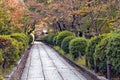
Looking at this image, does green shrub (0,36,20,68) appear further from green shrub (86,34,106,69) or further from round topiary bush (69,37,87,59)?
round topiary bush (69,37,87,59)

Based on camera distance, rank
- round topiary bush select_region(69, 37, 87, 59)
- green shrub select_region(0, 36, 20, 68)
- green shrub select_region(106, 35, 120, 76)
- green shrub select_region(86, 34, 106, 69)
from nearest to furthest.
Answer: green shrub select_region(106, 35, 120, 76) < green shrub select_region(0, 36, 20, 68) < green shrub select_region(86, 34, 106, 69) < round topiary bush select_region(69, 37, 87, 59)

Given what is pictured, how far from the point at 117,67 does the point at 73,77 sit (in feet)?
15.6

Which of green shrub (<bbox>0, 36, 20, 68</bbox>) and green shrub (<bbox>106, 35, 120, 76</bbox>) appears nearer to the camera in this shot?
green shrub (<bbox>106, 35, 120, 76</bbox>)

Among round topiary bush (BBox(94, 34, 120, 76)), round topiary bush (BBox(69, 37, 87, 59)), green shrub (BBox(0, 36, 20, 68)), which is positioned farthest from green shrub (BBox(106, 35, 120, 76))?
round topiary bush (BBox(69, 37, 87, 59))

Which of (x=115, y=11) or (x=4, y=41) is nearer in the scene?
(x=4, y=41)

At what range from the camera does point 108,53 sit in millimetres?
9992

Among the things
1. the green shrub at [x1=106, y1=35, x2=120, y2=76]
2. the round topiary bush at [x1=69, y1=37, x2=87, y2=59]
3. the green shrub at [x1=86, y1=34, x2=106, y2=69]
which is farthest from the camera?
the round topiary bush at [x1=69, y1=37, x2=87, y2=59]

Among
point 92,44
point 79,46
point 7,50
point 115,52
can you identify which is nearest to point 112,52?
point 115,52

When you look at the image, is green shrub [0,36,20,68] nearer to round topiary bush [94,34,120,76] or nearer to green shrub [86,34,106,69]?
green shrub [86,34,106,69]

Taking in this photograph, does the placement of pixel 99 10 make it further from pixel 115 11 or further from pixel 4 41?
pixel 4 41

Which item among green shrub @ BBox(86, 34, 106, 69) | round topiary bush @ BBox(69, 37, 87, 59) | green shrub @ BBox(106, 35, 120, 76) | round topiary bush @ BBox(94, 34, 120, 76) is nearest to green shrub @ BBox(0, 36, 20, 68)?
green shrub @ BBox(86, 34, 106, 69)

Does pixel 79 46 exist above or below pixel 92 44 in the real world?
below

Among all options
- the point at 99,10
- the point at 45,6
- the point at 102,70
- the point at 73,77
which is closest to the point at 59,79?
the point at 73,77

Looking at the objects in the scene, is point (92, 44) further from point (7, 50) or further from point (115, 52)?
point (115, 52)
